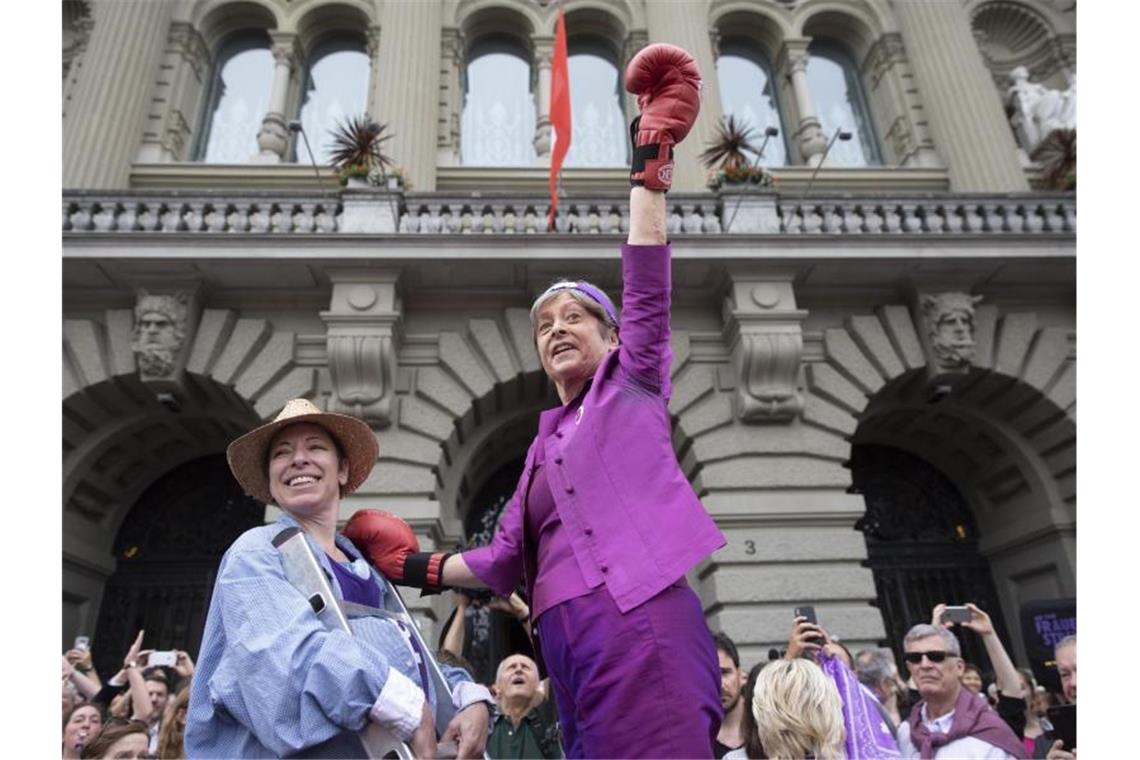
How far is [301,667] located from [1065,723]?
14.3ft

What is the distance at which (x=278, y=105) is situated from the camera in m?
14.3

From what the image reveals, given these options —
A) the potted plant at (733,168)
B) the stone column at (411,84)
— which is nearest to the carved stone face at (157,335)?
the stone column at (411,84)

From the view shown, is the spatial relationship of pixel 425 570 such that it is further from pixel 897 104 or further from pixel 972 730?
pixel 897 104

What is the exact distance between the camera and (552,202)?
9938 millimetres

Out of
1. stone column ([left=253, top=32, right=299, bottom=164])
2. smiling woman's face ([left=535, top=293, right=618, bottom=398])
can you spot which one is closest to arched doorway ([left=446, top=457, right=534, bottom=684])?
stone column ([left=253, top=32, right=299, bottom=164])

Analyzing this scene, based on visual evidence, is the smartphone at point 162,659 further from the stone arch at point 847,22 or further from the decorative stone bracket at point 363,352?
the stone arch at point 847,22

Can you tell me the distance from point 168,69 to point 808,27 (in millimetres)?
13069

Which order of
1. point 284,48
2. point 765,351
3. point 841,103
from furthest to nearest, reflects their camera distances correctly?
1. point 841,103
2. point 284,48
3. point 765,351

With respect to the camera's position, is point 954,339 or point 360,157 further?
point 360,157

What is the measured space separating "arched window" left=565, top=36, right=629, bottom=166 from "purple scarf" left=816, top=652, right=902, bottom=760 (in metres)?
11.4

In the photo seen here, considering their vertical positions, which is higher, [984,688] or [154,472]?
[154,472]

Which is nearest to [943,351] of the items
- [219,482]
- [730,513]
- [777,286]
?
[777,286]

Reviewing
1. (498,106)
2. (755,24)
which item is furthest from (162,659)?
(755,24)

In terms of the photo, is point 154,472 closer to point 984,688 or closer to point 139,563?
point 139,563
